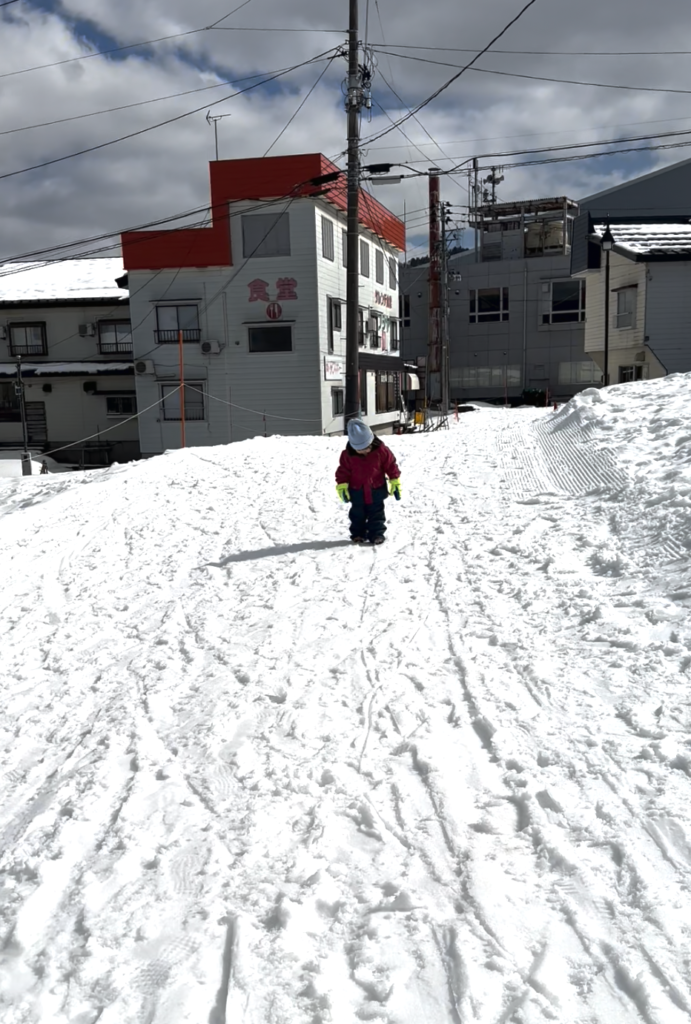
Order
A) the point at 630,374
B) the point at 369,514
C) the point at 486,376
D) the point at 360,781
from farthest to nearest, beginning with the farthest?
1. the point at 486,376
2. the point at 630,374
3. the point at 369,514
4. the point at 360,781

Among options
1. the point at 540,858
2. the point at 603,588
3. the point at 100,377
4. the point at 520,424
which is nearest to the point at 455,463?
the point at 520,424

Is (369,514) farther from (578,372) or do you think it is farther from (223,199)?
(578,372)

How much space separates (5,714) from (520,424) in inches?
535

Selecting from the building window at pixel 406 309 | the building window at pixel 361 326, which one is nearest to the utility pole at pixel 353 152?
the building window at pixel 361 326

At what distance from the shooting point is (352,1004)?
7.51ft

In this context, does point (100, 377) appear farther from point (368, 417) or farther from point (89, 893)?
point (89, 893)

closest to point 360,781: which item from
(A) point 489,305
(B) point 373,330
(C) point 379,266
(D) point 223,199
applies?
(D) point 223,199

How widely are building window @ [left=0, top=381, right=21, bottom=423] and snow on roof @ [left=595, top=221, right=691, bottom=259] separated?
25411mm

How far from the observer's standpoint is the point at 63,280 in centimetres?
3209

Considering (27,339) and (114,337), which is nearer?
(114,337)

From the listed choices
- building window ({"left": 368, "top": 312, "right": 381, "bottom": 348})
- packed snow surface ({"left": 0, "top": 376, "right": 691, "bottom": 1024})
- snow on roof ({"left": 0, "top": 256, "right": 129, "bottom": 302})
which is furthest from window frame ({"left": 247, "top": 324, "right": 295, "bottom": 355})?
packed snow surface ({"left": 0, "top": 376, "right": 691, "bottom": 1024})

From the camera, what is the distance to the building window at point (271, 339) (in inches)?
1029

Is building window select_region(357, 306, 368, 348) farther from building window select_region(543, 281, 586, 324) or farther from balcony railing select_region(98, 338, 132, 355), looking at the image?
building window select_region(543, 281, 586, 324)

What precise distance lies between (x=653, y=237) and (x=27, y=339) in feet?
Result: 85.9
